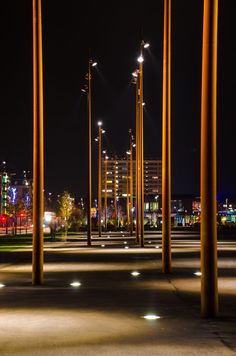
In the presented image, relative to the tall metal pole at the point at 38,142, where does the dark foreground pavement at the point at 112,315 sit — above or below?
below

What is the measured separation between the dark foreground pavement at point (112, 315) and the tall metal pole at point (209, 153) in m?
0.72

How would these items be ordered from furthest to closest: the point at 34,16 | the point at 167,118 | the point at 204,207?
the point at 167,118, the point at 34,16, the point at 204,207

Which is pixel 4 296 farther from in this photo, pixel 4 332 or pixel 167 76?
pixel 167 76

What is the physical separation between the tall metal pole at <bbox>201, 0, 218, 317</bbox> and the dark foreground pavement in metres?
0.72

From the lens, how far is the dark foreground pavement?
515 inches

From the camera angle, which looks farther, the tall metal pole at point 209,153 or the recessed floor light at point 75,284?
the recessed floor light at point 75,284

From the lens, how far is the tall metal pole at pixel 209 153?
16359mm

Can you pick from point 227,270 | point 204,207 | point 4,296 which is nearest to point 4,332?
point 204,207

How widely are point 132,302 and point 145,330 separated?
4.85m

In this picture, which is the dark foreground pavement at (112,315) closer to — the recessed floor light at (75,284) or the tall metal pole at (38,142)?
the recessed floor light at (75,284)

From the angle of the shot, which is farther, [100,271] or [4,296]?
[100,271]

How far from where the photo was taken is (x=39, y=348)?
12984 millimetres

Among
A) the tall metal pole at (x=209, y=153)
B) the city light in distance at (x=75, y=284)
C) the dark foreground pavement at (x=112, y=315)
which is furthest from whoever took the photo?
the city light in distance at (x=75, y=284)

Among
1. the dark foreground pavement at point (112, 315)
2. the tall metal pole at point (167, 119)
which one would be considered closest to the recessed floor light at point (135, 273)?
the dark foreground pavement at point (112, 315)
